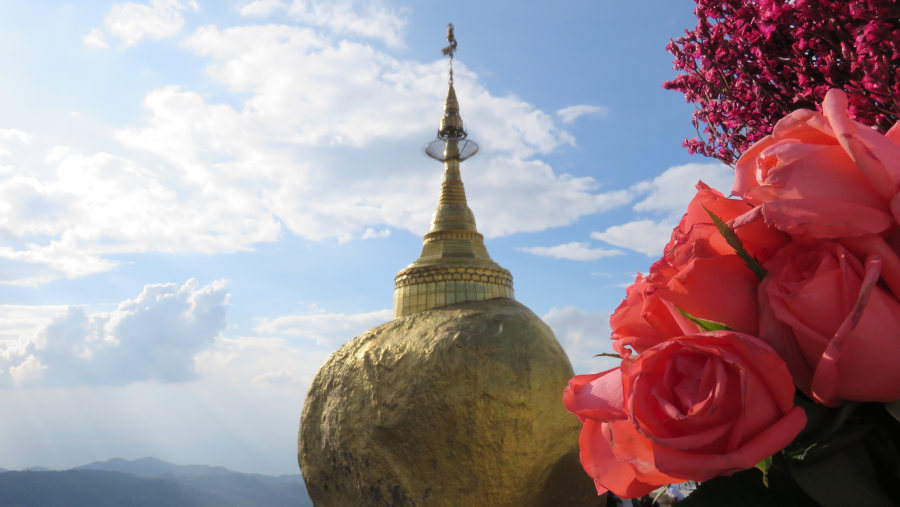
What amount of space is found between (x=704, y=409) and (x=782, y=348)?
0.17 metres

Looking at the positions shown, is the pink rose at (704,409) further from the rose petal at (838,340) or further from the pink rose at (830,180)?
the pink rose at (830,180)

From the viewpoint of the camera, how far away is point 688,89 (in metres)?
3.38

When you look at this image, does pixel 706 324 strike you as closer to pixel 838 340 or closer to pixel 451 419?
pixel 838 340

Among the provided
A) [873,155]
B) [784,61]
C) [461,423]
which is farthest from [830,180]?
[461,423]

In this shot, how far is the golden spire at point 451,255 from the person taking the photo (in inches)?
309

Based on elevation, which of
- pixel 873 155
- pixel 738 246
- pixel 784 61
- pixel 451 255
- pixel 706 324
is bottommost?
pixel 706 324

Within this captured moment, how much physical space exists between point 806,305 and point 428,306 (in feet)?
23.2

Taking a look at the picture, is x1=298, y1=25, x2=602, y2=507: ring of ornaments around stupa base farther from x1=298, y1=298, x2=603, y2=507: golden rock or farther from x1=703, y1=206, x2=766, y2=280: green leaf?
x1=703, y1=206, x2=766, y2=280: green leaf

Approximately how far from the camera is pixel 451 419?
5715 mm

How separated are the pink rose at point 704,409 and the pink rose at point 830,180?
0.20 metres

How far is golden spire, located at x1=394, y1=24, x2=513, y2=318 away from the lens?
7.85 m

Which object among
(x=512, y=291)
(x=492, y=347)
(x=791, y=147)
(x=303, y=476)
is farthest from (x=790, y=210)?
(x=512, y=291)

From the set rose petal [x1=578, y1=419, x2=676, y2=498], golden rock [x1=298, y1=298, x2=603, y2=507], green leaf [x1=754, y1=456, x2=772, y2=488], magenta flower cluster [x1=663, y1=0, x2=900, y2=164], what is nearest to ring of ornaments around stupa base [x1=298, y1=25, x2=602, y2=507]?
golden rock [x1=298, y1=298, x2=603, y2=507]

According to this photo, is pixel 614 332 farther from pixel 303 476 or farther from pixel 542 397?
pixel 303 476
